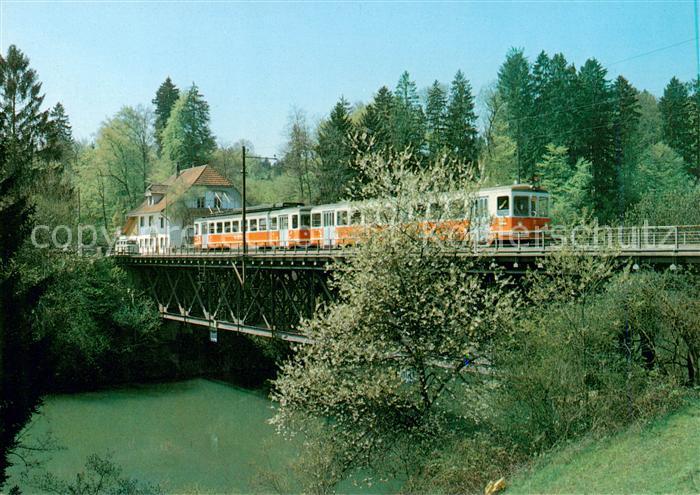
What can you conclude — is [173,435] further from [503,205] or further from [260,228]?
[503,205]

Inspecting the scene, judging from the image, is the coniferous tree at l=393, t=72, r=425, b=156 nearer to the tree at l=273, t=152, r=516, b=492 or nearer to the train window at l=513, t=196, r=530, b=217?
the train window at l=513, t=196, r=530, b=217

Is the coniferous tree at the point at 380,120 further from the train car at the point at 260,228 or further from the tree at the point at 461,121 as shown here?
the train car at the point at 260,228

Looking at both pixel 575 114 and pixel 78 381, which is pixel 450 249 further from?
pixel 575 114

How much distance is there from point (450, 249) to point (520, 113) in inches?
1627

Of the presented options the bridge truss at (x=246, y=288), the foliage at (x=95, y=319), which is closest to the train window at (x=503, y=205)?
the bridge truss at (x=246, y=288)

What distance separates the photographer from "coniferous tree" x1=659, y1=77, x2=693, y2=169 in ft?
171

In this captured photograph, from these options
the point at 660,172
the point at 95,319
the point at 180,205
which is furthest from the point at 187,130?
the point at 660,172

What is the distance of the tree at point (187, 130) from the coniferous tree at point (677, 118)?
46.9 metres

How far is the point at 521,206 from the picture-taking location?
978 inches

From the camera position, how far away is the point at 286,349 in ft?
124

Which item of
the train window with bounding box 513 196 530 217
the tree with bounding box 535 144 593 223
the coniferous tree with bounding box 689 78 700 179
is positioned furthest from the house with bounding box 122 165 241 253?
the coniferous tree with bounding box 689 78 700 179

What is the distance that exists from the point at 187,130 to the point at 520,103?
36.7m

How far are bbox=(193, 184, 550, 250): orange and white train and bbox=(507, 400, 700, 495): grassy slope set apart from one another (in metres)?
6.08

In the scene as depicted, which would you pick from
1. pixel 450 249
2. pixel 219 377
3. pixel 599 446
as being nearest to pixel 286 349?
pixel 219 377
